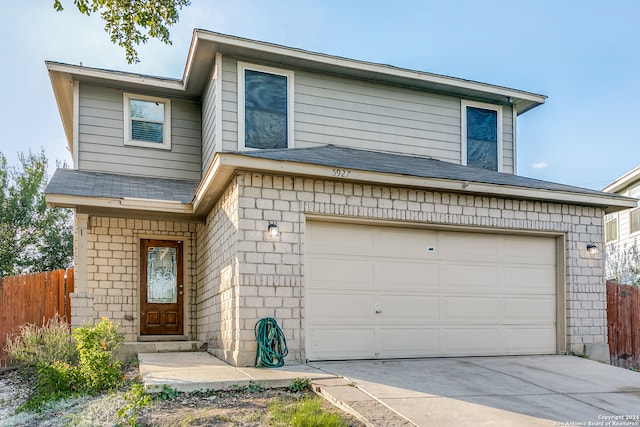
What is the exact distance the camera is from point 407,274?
8.20 m

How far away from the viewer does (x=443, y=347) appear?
325 inches

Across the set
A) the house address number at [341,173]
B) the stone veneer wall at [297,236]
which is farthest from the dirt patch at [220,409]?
the house address number at [341,173]

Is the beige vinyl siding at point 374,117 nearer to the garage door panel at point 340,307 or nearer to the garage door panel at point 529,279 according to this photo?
the garage door panel at point 529,279

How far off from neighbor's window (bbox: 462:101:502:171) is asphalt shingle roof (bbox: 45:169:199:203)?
5.66 m

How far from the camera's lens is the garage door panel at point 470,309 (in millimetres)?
8367

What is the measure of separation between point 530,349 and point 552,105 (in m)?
5.57

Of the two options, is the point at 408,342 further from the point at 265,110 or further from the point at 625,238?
the point at 625,238

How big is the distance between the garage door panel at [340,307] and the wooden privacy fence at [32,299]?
502cm

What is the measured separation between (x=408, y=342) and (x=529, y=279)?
245 centimetres

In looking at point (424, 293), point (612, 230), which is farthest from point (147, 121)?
point (612, 230)

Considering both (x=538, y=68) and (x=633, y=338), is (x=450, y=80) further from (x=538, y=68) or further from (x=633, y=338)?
(x=633, y=338)

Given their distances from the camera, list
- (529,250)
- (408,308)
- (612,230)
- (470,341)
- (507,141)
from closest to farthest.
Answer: (408,308), (470,341), (529,250), (507,141), (612,230)

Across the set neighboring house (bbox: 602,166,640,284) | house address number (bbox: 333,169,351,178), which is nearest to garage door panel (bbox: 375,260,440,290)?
house address number (bbox: 333,169,351,178)

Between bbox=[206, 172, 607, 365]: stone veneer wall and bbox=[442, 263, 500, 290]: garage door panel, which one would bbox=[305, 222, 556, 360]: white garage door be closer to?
bbox=[442, 263, 500, 290]: garage door panel
